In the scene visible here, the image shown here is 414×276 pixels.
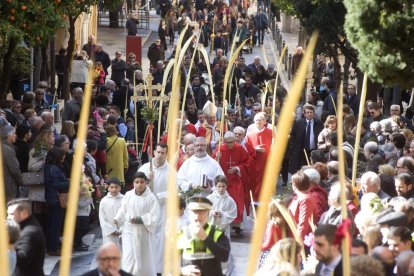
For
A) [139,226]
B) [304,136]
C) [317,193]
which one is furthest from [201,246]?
[304,136]

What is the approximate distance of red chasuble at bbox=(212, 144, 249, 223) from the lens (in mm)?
18797

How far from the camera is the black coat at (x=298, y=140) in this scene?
21.8 meters

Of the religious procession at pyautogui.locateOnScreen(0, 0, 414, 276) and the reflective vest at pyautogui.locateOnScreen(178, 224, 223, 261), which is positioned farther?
the reflective vest at pyautogui.locateOnScreen(178, 224, 223, 261)

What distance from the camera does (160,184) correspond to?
1658cm

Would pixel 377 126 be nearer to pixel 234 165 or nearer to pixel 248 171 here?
pixel 248 171

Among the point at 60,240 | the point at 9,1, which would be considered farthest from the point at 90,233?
the point at 9,1

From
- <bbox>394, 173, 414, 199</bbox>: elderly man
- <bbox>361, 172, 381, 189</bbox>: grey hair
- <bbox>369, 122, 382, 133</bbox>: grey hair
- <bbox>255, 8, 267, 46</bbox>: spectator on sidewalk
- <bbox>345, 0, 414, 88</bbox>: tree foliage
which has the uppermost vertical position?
<bbox>345, 0, 414, 88</bbox>: tree foliage

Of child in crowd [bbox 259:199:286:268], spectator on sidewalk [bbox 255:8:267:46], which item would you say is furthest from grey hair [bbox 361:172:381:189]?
spectator on sidewalk [bbox 255:8:267:46]

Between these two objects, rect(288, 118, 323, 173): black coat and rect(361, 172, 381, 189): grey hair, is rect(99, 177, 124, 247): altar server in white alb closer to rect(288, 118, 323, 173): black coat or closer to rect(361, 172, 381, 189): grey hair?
rect(361, 172, 381, 189): grey hair

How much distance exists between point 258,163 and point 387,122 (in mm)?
2065

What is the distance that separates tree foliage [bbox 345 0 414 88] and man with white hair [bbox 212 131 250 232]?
7.14 m

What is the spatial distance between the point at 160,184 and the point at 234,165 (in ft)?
8.76

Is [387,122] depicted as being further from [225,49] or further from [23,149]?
[225,49]

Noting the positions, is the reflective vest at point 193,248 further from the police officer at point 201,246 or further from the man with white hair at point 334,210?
the man with white hair at point 334,210
